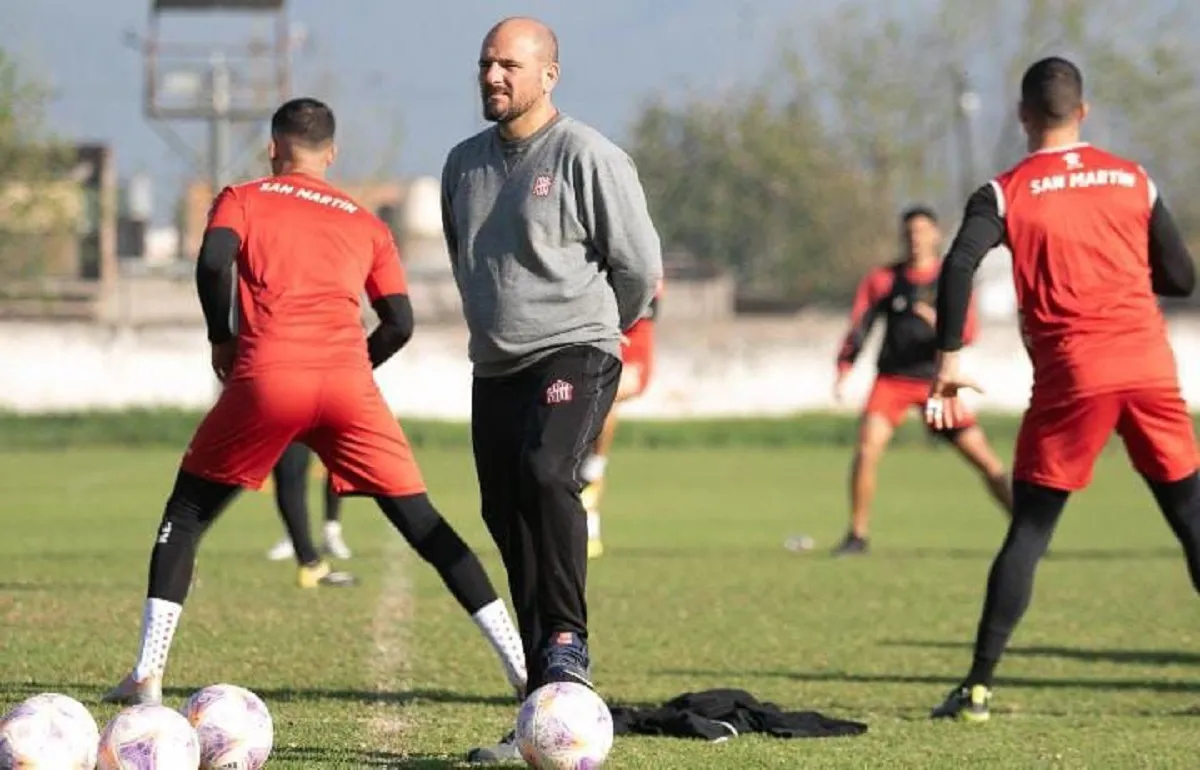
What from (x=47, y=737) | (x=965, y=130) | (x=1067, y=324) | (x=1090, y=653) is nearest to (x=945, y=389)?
(x=1067, y=324)

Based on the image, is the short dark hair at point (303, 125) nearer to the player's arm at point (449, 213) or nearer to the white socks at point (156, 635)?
the player's arm at point (449, 213)

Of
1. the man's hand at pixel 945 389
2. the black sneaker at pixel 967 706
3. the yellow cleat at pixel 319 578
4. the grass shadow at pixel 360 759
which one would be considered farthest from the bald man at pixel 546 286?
the yellow cleat at pixel 319 578

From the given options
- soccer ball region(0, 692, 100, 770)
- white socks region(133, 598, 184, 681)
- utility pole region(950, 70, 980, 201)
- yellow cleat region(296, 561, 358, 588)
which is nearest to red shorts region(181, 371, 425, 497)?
white socks region(133, 598, 184, 681)

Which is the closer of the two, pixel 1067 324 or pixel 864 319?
pixel 1067 324

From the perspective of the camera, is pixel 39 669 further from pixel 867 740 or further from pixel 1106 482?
pixel 1106 482

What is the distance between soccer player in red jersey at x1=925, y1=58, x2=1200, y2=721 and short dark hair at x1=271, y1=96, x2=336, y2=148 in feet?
8.11

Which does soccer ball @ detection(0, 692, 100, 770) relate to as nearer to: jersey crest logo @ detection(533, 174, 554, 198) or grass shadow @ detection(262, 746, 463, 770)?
grass shadow @ detection(262, 746, 463, 770)

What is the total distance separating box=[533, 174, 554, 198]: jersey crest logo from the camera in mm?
7477

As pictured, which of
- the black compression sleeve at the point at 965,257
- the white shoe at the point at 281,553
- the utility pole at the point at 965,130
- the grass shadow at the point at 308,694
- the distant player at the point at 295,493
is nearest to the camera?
the black compression sleeve at the point at 965,257

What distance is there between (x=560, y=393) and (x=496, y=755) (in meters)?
1.18

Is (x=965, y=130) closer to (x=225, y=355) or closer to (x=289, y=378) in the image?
(x=225, y=355)

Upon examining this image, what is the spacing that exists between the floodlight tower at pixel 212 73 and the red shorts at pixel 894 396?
155 feet

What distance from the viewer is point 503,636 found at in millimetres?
8453

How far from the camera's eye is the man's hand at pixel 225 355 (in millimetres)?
8891
